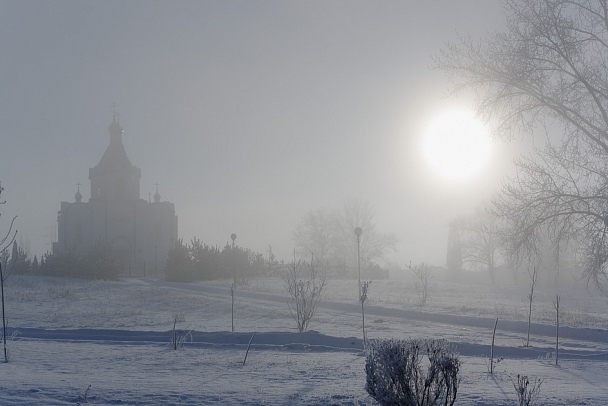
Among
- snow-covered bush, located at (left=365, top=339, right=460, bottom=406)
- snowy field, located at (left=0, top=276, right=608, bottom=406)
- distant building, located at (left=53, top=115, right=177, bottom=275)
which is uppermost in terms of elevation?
distant building, located at (left=53, top=115, right=177, bottom=275)

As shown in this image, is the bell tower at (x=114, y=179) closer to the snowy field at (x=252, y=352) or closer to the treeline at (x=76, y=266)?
the treeline at (x=76, y=266)

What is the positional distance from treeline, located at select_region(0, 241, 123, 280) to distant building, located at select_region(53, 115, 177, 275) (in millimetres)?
15992

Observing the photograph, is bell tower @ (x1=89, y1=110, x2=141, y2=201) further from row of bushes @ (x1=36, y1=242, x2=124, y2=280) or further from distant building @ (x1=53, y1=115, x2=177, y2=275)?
row of bushes @ (x1=36, y1=242, x2=124, y2=280)

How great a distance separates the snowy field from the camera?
7.79 metres

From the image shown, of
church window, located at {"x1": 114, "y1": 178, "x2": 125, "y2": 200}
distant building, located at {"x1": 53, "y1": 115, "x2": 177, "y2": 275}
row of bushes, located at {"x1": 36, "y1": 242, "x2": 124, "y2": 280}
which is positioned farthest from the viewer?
church window, located at {"x1": 114, "y1": 178, "x2": 125, "y2": 200}

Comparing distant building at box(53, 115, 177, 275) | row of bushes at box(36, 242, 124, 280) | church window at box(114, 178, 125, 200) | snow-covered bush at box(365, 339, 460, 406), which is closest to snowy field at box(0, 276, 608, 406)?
snow-covered bush at box(365, 339, 460, 406)

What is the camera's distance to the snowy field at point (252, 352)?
7.79m

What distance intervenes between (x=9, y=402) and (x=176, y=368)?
10.3 ft

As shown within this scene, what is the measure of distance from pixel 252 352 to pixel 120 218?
53.8 metres

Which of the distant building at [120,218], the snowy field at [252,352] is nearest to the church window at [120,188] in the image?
the distant building at [120,218]

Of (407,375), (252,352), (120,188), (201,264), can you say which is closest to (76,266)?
(201,264)

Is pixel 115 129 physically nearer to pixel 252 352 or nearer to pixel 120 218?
pixel 120 218

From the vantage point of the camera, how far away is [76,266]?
136ft

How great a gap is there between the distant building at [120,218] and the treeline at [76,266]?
16.0m
